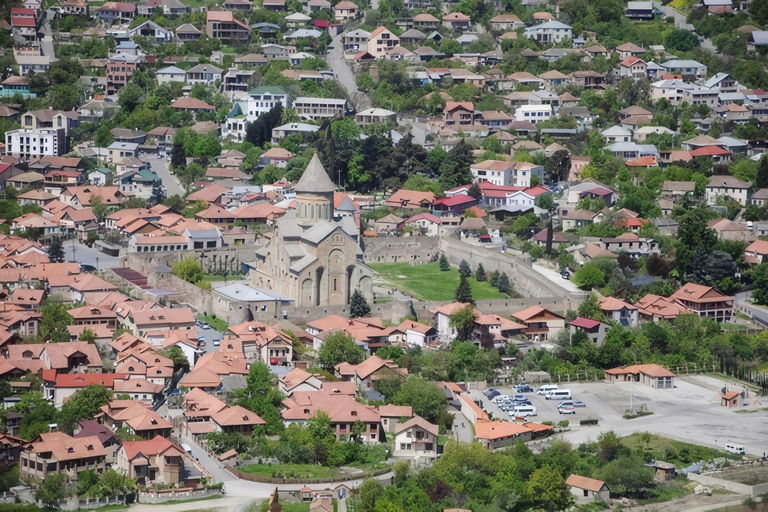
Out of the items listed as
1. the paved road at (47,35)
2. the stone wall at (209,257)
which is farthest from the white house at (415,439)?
the paved road at (47,35)

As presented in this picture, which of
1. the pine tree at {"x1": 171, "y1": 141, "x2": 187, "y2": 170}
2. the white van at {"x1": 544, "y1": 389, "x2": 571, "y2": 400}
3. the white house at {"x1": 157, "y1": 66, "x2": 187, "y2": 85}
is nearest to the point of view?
the white van at {"x1": 544, "y1": 389, "x2": 571, "y2": 400}

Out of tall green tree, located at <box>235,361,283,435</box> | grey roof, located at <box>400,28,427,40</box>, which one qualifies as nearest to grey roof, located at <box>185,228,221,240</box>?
tall green tree, located at <box>235,361,283,435</box>

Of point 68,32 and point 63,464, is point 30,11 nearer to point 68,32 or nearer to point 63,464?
point 68,32

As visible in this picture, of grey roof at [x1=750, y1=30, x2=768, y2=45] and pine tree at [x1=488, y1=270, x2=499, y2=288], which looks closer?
pine tree at [x1=488, y1=270, x2=499, y2=288]

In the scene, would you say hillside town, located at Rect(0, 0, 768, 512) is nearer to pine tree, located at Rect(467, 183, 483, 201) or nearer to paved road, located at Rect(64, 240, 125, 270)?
→ paved road, located at Rect(64, 240, 125, 270)

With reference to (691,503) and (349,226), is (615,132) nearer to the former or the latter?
(349,226)

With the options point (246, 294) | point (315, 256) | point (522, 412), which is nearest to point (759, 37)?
point (315, 256)
